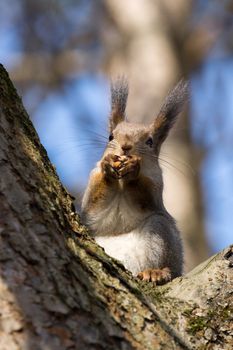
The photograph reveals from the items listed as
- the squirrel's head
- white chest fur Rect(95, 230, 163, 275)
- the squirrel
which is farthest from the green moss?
the squirrel's head

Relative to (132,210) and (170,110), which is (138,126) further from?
(132,210)

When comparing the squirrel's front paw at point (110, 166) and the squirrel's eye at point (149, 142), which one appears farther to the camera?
the squirrel's eye at point (149, 142)

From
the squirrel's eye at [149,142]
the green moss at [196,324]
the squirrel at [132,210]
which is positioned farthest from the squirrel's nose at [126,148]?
the green moss at [196,324]

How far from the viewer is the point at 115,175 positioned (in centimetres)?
413

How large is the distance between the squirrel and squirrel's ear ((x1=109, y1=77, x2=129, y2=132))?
1.27 feet

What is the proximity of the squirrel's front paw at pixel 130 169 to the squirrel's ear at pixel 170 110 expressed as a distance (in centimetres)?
66

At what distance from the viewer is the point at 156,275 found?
3.53m

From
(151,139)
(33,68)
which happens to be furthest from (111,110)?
(33,68)

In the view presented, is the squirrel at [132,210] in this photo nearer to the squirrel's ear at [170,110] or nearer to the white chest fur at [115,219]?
the white chest fur at [115,219]

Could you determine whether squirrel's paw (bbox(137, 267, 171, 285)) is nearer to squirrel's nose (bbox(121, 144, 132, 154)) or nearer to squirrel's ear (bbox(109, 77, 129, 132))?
squirrel's nose (bbox(121, 144, 132, 154))

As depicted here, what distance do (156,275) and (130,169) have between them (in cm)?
81

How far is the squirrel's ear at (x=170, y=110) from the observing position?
4702 mm

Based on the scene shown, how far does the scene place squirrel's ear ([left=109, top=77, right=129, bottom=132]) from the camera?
4.89 m

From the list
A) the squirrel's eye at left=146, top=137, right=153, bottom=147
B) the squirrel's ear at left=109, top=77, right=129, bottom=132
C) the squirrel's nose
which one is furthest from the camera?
the squirrel's ear at left=109, top=77, right=129, bottom=132
